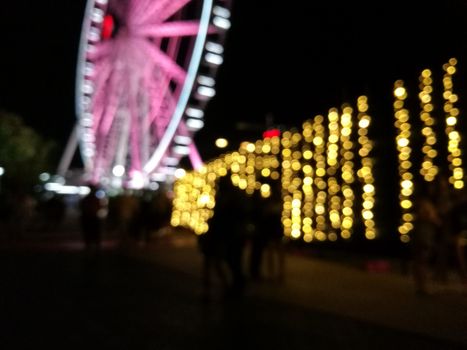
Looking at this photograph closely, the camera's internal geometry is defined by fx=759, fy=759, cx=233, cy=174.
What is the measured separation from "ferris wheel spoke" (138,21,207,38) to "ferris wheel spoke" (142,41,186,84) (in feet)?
1.21

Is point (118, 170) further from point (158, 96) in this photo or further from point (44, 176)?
point (44, 176)

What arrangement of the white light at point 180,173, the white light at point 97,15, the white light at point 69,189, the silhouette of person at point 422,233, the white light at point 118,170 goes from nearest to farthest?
the silhouette of person at point 422,233, the white light at point 97,15, the white light at point 118,170, the white light at point 180,173, the white light at point 69,189

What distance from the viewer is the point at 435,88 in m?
12.0

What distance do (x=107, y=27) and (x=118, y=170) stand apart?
19.6 feet

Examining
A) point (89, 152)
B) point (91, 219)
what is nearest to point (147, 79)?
point (89, 152)

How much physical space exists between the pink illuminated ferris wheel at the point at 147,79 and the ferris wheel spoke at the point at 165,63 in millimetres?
30

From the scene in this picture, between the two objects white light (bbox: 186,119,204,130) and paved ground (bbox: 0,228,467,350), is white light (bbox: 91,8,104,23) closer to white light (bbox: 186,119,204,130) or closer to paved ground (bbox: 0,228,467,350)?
white light (bbox: 186,119,204,130)

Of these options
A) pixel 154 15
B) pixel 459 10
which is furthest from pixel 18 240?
pixel 459 10

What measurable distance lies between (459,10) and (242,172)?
13.9 meters

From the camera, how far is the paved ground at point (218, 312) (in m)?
6.88

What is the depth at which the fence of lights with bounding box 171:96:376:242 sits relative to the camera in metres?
14.2

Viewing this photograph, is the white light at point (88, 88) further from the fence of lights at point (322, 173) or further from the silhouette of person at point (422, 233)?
the silhouette of person at point (422, 233)

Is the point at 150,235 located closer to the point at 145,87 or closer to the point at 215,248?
the point at 145,87

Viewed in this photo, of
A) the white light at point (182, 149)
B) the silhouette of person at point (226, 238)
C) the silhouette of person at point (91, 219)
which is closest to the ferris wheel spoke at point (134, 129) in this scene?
the white light at point (182, 149)
